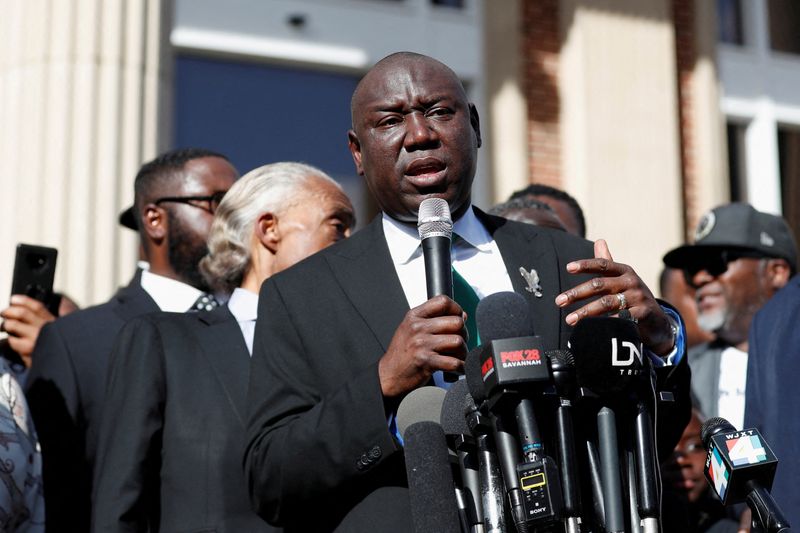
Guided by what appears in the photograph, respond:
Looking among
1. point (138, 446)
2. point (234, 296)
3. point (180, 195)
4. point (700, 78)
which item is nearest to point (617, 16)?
point (700, 78)

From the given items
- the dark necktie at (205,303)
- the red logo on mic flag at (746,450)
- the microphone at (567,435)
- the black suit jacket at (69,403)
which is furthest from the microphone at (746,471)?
the dark necktie at (205,303)

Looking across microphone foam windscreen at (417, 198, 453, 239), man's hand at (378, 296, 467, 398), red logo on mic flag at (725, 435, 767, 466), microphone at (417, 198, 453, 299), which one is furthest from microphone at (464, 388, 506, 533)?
red logo on mic flag at (725, 435, 767, 466)

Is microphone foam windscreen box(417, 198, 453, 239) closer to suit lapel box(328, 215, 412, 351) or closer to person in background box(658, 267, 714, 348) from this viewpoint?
suit lapel box(328, 215, 412, 351)

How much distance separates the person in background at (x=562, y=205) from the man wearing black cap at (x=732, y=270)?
0.78 metres

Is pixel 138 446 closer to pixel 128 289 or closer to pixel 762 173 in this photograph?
pixel 128 289

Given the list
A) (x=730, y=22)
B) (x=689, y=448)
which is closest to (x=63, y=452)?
(x=689, y=448)

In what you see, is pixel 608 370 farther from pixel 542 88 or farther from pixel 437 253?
pixel 542 88

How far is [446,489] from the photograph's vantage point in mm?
2383

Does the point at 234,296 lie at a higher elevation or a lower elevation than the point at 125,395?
higher

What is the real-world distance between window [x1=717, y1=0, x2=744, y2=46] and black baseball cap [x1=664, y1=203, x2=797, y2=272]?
5.55 meters

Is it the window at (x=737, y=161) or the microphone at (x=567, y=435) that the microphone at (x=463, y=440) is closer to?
the microphone at (x=567, y=435)

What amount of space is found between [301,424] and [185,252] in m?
2.32

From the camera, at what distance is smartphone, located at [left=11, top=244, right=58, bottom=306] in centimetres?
478

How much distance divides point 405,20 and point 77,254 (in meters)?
4.14
